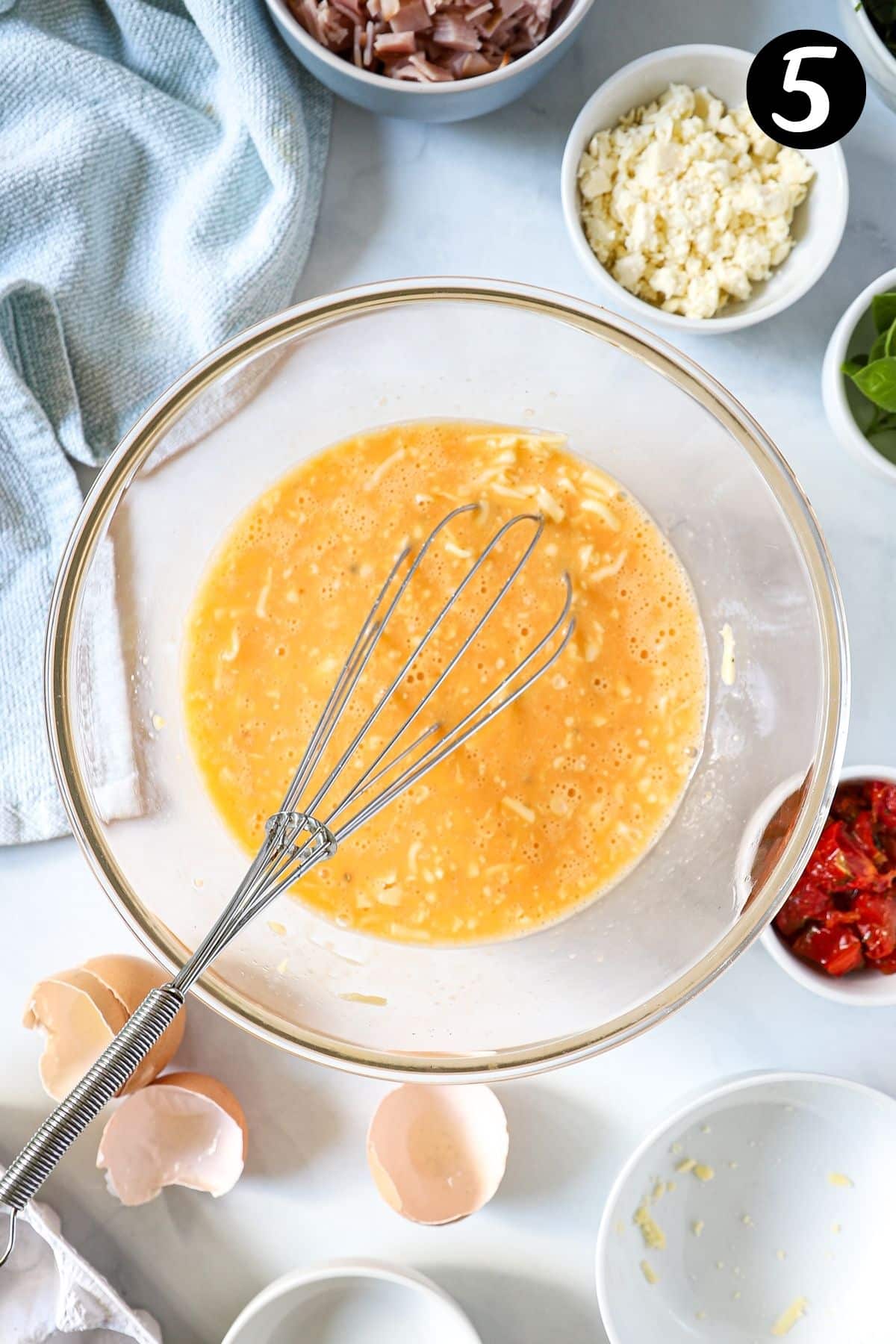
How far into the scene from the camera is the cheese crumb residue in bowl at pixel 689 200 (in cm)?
112

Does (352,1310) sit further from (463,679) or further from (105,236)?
(105,236)

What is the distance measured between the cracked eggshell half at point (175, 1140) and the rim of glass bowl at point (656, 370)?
20cm

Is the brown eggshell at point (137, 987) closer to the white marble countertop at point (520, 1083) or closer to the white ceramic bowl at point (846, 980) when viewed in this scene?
the white marble countertop at point (520, 1083)

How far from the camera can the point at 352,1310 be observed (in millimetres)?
1206

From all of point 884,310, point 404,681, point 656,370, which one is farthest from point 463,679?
point 884,310

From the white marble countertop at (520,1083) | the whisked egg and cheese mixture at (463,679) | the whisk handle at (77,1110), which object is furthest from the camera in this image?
the white marble countertop at (520,1083)

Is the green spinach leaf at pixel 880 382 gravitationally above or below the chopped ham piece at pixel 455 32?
below

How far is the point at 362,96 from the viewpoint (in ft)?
3.70

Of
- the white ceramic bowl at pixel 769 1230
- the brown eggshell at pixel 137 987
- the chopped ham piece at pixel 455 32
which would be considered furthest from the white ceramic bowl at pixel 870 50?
the brown eggshell at pixel 137 987

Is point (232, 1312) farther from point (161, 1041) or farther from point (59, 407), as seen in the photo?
point (59, 407)

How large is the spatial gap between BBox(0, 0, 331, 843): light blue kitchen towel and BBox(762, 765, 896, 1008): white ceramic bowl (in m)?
0.71

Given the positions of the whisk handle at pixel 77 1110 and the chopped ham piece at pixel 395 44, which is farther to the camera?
the chopped ham piece at pixel 395 44

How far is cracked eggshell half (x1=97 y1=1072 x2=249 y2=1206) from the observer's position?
1.14 metres

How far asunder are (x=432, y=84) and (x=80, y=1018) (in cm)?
94
